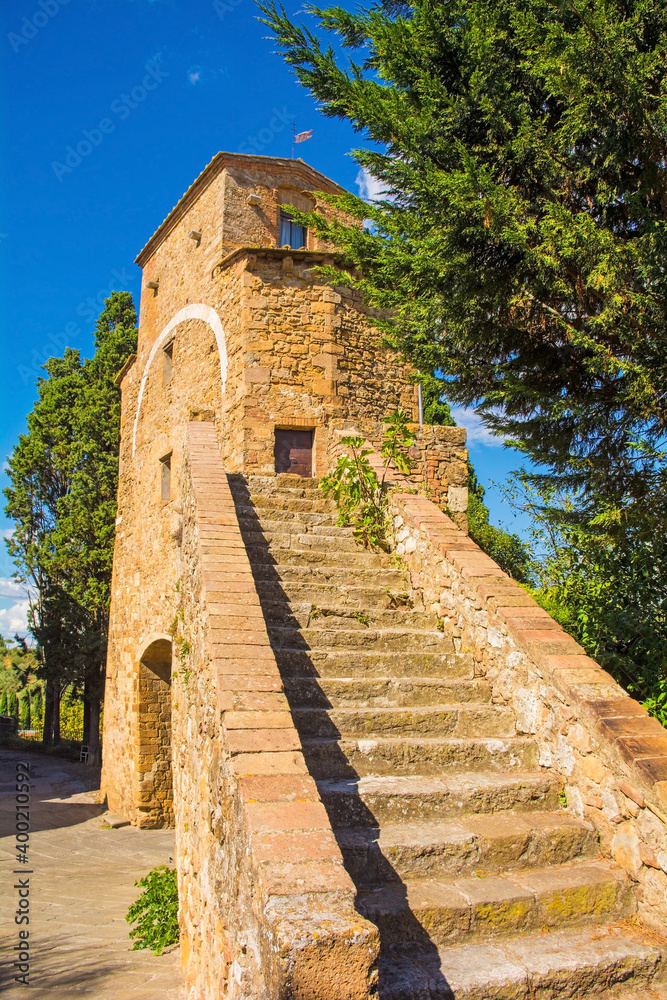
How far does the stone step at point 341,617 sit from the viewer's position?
193 inches

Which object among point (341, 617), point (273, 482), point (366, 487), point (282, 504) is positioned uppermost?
point (273, 482)

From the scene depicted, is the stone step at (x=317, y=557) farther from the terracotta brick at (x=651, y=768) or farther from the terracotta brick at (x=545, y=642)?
the terracotta brick at (x=651, y=768)

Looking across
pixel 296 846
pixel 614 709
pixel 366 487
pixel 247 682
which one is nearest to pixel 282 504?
pixel 366 487

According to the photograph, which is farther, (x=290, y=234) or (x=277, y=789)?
(x=290, y=234)

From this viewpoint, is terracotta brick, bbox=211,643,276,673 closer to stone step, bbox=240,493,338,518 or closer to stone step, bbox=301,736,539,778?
stone step, bbox=301,736,539,778

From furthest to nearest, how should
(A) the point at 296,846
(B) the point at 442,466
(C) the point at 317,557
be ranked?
(B) the point at 442,466
(C) the point at 317,557
(A) the point at 296,846

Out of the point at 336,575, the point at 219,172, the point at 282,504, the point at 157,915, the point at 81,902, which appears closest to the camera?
the point at 336,575

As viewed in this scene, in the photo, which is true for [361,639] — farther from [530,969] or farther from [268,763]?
[530,969]

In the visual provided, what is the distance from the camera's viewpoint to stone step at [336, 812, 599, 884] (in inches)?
119

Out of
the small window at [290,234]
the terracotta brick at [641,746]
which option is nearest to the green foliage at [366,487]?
the terracotta brick at [641,746]

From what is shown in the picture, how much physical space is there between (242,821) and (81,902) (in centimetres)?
620

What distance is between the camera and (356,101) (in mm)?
4617

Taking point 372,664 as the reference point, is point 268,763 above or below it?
below

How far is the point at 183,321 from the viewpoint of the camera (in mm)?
11117
